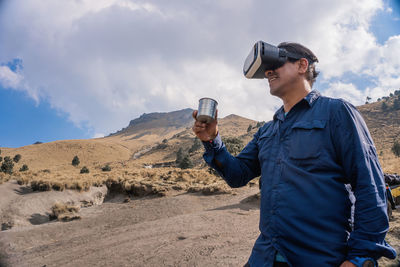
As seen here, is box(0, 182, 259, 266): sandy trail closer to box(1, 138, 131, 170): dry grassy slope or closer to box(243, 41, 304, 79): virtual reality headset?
box(243, 41, 304, 79): virtual reality headset

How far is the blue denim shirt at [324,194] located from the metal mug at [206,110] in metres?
0.67

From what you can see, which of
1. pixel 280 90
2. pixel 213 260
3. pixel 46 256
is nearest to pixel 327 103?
pixel 280 90

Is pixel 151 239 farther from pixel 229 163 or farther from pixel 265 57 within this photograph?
pixel 265 57

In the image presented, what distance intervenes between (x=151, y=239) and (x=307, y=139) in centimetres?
612

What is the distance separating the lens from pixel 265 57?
6.26ft

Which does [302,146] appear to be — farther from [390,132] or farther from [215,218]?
[390,132]

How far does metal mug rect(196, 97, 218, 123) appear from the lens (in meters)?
2.09

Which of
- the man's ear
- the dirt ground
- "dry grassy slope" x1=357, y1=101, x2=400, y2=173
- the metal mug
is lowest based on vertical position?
the dirt ground

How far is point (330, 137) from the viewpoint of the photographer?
1.51m

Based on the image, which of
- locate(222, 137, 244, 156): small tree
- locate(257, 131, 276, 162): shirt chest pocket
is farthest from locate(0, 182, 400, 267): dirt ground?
locate(222, 137, 244, 156): small tree

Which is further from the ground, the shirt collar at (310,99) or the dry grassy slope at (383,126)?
the dry grassy slope at (383,126)

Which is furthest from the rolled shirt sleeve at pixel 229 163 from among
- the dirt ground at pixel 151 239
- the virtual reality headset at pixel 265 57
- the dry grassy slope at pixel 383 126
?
the dry grassy slope at pixel 383 126

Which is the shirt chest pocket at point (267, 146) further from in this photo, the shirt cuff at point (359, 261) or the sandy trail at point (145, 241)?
the sandy trail at point (145, 241)

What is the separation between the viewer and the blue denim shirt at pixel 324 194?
4.26 feet
